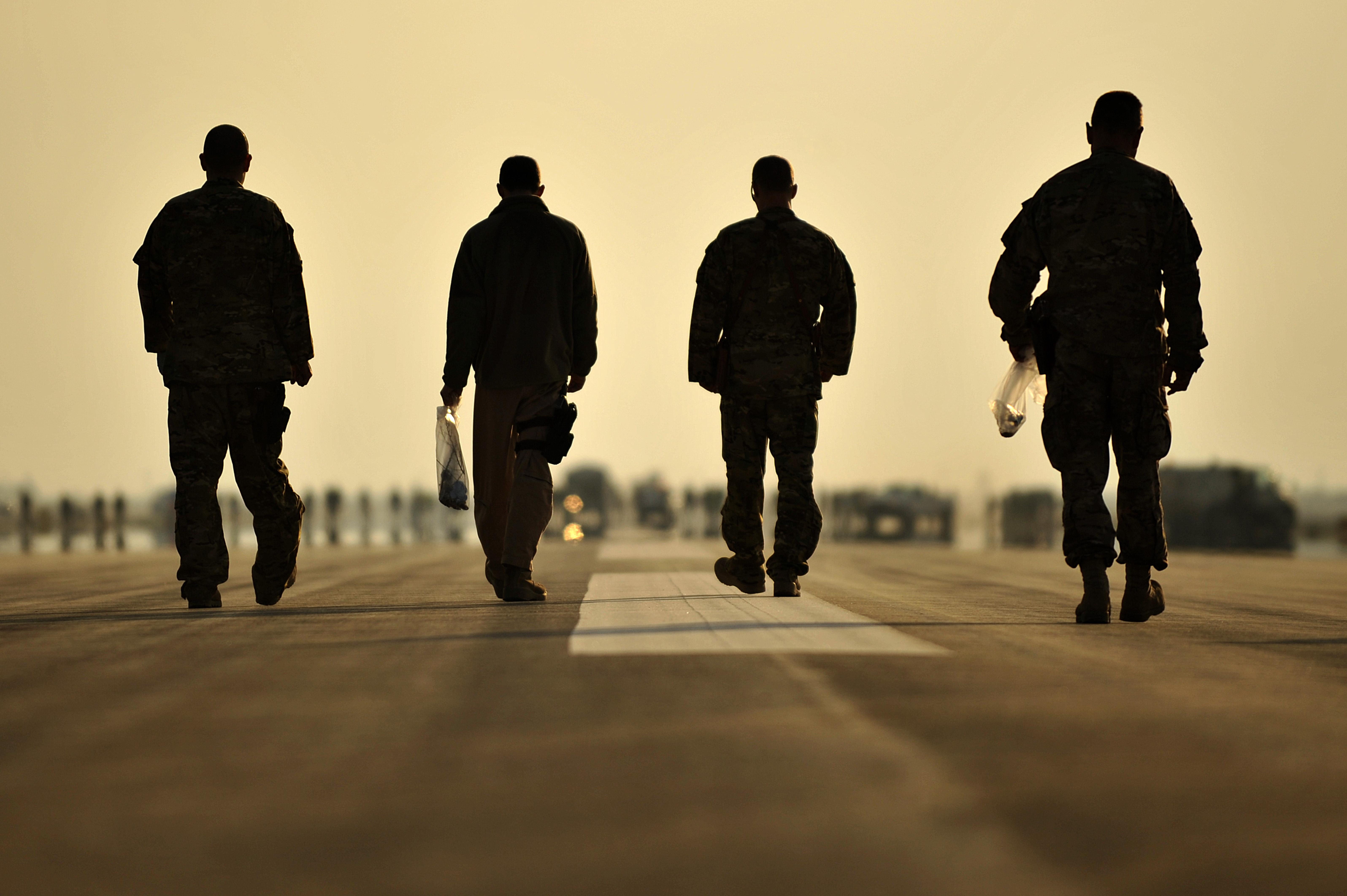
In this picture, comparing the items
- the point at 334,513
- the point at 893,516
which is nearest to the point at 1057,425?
the point at 334,513

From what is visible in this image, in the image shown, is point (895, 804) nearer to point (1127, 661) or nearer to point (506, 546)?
point (1127, 661)

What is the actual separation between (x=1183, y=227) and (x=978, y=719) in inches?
132

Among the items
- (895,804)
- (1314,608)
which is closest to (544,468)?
(1314,608)

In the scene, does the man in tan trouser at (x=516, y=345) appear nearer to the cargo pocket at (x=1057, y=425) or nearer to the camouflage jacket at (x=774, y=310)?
the camouflage jacket at (x=774, y=310)

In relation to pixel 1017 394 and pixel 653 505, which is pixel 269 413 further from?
pixel 653 505

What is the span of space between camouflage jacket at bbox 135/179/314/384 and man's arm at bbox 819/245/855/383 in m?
2.28

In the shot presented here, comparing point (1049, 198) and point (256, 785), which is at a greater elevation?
point (1049, 198)

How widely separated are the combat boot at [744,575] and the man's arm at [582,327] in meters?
1.05

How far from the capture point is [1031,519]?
32.0 m

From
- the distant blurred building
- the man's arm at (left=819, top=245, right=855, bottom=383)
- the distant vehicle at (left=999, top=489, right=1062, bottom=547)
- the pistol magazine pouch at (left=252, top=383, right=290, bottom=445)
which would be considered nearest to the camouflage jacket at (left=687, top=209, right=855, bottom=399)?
the man's arm at (left=819, top=245, right=855, bottom=383)

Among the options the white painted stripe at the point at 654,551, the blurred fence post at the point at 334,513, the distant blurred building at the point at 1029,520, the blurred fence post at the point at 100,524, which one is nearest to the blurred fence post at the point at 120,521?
the blurred fence post at the point at 100,524

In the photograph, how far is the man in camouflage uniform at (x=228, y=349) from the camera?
5.89m

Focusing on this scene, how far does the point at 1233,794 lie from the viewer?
1.93 m

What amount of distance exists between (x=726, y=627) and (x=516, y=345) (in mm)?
2554
